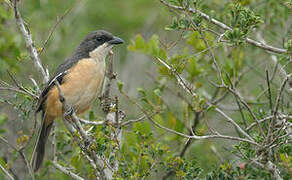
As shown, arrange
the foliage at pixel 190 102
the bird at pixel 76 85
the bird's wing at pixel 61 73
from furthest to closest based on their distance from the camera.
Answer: the bird at pixel 76 85, the bird's wing at pixel 61 73, the foliage at pixel 190 102

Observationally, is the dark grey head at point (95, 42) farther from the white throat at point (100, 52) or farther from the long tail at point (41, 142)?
the long tail at point (41, 142)

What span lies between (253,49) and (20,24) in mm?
3424

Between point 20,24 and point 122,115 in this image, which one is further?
point 122,115

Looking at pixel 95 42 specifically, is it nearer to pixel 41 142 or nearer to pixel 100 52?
pixel 100 52

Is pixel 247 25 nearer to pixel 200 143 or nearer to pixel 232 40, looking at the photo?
pixel 232 40

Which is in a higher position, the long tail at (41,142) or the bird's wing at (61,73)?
the bird's wing at (61,73)

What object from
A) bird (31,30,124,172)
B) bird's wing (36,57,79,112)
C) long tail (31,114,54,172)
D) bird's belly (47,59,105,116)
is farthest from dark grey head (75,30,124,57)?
long tail (31,114,54,172)

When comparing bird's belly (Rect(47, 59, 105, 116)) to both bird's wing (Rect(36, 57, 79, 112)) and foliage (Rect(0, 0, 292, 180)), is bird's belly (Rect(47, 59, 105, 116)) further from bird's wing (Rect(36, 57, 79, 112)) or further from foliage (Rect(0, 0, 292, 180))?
foliage (Rect(0, 0, 292, 180))

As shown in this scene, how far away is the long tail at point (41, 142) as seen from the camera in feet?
19.8

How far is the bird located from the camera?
5969 mm

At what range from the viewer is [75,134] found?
495 centimetres

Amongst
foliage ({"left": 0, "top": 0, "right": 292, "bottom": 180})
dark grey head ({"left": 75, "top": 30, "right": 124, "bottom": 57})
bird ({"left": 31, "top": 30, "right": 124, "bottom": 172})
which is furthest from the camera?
dark grey head ({"left": 75, "top": 30, "right": 124, "bottom": 57})

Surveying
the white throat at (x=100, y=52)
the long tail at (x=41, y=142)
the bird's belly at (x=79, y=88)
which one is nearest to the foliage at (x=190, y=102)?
the long tail at (x=41, y=142)

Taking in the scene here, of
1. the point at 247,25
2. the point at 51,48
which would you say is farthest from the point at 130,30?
the point at 247,25
